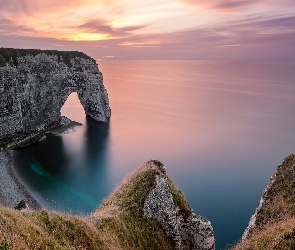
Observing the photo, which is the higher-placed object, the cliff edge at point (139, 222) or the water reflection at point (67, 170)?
the cliff edge at point (139, 222)

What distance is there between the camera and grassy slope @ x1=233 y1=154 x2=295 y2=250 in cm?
2017

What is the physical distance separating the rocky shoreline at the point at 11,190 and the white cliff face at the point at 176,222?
96.0 feet

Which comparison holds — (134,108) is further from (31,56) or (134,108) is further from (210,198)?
(210,198)

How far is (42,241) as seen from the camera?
47.5 feet

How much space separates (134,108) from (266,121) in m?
59.7

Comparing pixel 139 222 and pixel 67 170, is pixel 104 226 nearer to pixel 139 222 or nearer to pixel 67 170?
pixel 139 222

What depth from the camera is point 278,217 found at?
26.7m

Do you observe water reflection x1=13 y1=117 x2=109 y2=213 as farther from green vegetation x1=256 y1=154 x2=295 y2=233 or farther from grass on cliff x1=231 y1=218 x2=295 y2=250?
grass on cliff x1=231 y1=218 x2=295 y2=250

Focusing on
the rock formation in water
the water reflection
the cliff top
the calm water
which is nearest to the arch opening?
the calm water

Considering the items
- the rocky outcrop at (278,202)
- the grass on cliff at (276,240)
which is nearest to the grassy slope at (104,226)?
the rocky outcrop at (278,202)

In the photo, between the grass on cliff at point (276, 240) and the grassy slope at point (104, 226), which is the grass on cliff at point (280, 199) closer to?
the grass on cliff at point (276, 240)

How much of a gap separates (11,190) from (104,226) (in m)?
Answer: 38.0

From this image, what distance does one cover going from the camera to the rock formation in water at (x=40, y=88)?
3029 inches

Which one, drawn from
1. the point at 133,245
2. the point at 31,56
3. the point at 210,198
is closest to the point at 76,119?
the point at 31,56
